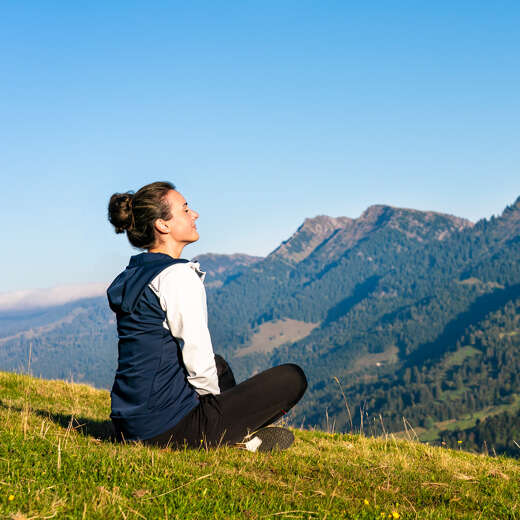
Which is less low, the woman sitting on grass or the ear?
the ear

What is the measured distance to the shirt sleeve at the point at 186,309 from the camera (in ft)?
18.2

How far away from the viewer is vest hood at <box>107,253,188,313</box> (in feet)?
18.5

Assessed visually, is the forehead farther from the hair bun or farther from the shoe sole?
the shoe sole

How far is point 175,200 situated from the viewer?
636 cm

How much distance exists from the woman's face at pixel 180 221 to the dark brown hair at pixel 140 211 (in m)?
0.07

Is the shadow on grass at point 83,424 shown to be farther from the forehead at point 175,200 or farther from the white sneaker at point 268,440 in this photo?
the forehead at point 175,200

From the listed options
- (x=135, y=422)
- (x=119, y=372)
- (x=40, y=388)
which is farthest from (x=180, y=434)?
(x=40, y=388)

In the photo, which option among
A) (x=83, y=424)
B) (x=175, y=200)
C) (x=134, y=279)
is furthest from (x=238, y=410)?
(x=83, y=424)

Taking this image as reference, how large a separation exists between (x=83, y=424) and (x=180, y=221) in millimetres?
3733

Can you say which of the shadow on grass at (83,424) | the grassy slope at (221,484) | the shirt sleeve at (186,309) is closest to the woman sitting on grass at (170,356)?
the shirt sleeve at (186,309)

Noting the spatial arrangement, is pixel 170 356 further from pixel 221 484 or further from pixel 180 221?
pixel 180 221

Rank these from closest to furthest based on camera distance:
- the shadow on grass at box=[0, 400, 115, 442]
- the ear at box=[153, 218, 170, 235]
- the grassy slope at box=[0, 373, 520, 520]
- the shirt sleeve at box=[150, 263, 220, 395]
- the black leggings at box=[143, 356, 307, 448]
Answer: the grassy slope at box=[0, 373, 520, 520] → the shirt sleeve at box=[150, 263, 220, 395] → the black leggings at box=[143, 356, 307, 448] → the ear at box=[153, 218, 170, 235] → the shadow on grass at box=[0, 400, 115, 442]

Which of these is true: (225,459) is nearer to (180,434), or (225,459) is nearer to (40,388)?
(180,434)

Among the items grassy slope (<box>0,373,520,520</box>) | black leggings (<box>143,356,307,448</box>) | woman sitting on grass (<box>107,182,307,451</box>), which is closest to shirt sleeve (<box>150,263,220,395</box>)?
woman sitting on grass (<box>107,182,307,451</box>)
